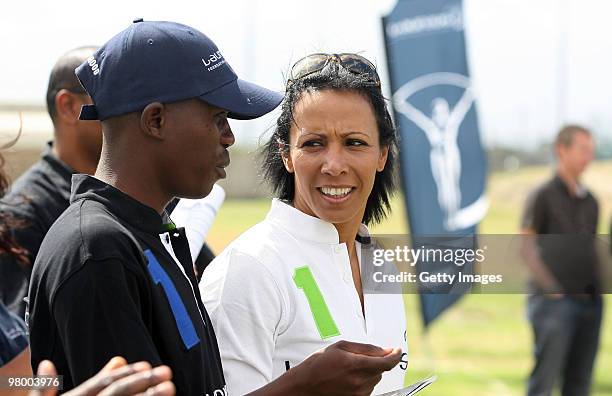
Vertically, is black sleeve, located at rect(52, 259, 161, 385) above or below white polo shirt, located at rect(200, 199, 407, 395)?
above

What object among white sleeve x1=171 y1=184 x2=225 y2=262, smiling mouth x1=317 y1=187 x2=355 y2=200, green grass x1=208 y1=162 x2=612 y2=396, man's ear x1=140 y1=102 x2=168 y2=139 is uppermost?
man's ear x1=140 y1=102 x2=168 y2=139

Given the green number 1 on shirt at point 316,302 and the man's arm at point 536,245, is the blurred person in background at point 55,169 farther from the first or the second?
the man's arm at point 536,245

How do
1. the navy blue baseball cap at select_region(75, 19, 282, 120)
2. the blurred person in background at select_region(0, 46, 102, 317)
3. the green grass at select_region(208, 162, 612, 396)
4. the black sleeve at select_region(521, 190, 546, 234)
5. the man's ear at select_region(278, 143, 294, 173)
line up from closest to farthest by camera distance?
1. the navy blue baseball cap at select_region(75, 19, 282, 120)
2. the man's ear at select_region(278, 143, 294, 173)
3. the blurred person in background at select_region(0, 46, 102, 317)
4. the black sleeve at select_region(521, 190, 546, 234)
5. the green grass at select_region(208, 162, 612, 396)

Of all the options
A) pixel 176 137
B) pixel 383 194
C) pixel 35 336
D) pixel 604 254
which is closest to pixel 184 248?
pixel 176 137

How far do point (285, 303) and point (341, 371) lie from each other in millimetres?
528

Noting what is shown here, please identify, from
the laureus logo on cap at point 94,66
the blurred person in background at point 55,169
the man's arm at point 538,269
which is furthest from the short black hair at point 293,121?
the man's arm at point 538,269

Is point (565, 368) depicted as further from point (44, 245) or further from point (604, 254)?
point (44, 245)

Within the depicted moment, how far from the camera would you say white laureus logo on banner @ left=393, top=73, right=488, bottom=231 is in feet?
23.0

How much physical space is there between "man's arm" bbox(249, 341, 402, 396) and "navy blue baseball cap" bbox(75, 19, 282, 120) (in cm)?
58

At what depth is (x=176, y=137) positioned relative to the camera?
7.70 ft

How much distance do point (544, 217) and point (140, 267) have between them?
5529 mm

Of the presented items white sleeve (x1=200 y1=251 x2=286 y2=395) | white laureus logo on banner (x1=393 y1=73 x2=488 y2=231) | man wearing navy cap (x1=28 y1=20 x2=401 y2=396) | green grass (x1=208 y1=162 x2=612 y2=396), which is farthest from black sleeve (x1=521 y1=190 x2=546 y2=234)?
man wearing navy cap (x1=28 y1=20 x2=401 y2=396)

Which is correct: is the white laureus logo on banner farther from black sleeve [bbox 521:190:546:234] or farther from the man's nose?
the man's nose

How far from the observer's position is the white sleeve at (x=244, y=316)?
2.62 meters
